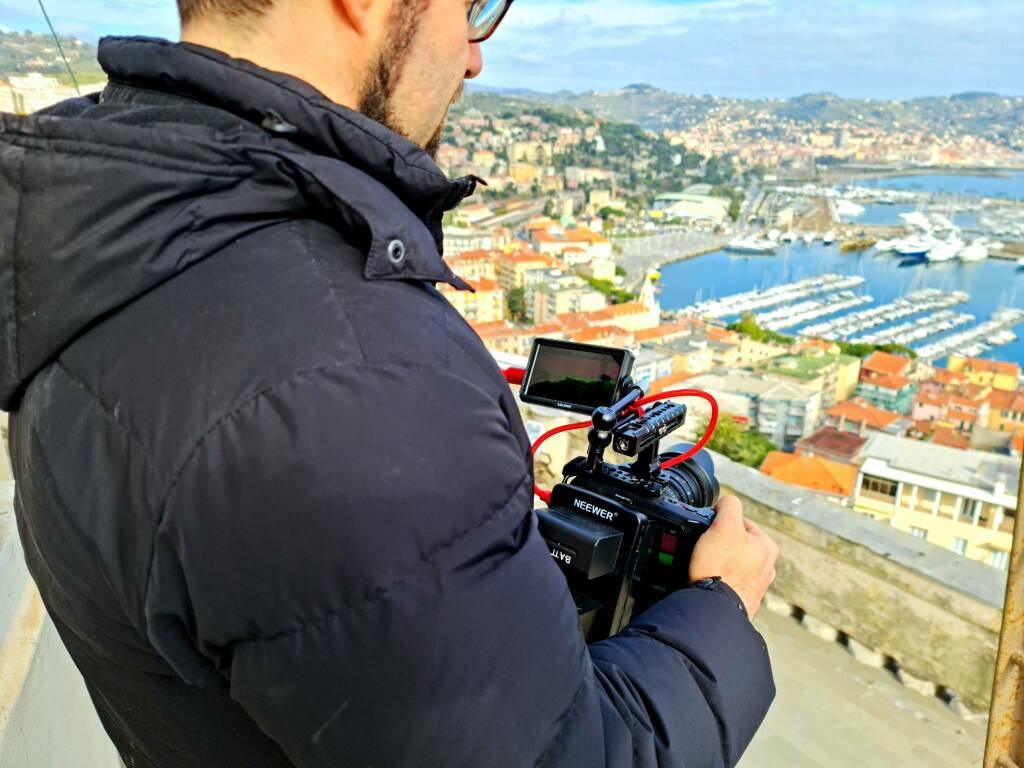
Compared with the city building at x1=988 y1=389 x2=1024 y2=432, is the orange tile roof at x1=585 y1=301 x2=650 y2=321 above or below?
→ below

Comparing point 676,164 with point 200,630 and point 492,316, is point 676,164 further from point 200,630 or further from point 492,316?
point 200,630

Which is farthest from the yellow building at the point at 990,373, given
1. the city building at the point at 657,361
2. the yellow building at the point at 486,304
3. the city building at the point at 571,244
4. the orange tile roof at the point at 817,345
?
the city building at the point at 571,244

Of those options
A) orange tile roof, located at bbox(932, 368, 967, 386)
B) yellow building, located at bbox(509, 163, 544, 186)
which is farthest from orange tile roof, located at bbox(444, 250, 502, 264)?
yellow building, located at bbox(509, 163, 544, 186)

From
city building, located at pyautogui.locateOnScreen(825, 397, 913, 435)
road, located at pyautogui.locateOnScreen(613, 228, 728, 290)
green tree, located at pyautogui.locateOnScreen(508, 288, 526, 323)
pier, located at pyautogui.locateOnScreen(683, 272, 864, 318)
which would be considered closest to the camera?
city building, located at pyautogui.locateOnScreen(825, 397, 913, 435)

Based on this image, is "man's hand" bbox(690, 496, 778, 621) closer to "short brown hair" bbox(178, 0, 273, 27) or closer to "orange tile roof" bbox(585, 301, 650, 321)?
"short brown hair" bbox(178, 0, 273, 27)

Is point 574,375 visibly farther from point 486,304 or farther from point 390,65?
point 486,304

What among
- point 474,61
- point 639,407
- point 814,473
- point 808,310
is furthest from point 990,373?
point 474,61

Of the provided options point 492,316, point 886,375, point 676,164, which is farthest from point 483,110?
point 886,375
